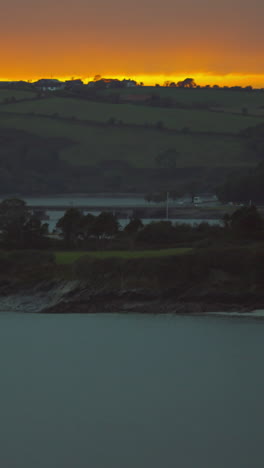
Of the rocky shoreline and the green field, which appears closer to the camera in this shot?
the rocky shoreline


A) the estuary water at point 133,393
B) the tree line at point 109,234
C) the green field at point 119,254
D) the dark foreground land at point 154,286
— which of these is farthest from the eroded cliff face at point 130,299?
the tree line at point 109,234

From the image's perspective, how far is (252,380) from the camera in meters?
38.0

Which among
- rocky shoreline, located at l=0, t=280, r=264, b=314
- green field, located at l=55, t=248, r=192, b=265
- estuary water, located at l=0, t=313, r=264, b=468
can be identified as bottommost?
estuary water, located at l=0, t=313, r=264, b=468

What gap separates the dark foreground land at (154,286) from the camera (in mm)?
54281

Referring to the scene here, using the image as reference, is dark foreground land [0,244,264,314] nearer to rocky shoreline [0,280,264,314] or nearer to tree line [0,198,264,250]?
rocky shoreline [0,280,264,314]

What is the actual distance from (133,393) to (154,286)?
1874 cm

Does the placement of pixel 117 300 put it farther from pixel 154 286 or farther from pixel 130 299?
pixel 154 286

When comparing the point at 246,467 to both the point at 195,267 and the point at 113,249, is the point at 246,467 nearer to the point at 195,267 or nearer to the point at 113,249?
the point at 195,267

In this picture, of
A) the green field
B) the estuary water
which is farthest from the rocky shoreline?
the green field

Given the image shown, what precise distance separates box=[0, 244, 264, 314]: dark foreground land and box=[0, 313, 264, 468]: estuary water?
2.41 metres

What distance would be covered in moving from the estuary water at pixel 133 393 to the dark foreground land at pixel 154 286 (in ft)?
7.91

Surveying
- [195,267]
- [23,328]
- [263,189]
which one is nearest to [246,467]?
[23,328]

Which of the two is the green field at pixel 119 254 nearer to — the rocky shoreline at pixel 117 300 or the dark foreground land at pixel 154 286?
the dark foreground land at pixel 154 286

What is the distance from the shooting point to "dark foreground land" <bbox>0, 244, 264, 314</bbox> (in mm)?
54281
